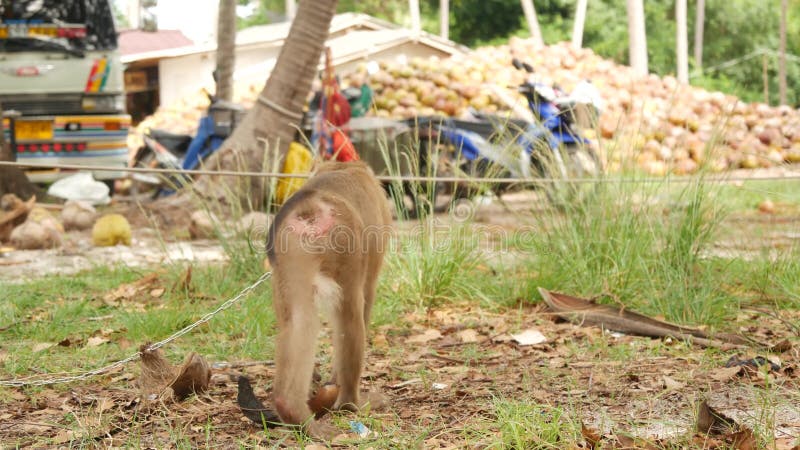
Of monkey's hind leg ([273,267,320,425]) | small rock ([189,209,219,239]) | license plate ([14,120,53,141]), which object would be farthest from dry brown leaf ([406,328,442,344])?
license plate ([14,120,53,141])

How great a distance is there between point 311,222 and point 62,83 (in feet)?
31.4

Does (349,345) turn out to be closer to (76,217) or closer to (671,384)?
(671,384)

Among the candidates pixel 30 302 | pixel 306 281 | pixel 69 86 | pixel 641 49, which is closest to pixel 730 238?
pixel 306 281

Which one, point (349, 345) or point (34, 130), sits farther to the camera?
point (34, 130)

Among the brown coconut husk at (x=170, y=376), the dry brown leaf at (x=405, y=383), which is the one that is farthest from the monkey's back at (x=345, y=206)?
the brown coconut husk at (x=170, y=376)

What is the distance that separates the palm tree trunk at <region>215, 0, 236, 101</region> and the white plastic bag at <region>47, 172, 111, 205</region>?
2428 mm

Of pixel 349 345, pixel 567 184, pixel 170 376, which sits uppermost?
pixel 567 184

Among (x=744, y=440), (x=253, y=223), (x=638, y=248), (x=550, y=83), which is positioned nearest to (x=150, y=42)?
(x=550, y=83)

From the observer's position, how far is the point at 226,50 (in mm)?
14102

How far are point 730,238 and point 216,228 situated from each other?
3853 millimetres

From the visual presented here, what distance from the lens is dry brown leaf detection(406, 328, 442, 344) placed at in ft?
18.3

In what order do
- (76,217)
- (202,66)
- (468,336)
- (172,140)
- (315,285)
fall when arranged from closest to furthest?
1. (315,285)
2. (468,336)
3. (76,217)
4. (172,140)
5. (202,66)

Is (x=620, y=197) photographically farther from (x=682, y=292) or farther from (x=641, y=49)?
(x=641, y=49)

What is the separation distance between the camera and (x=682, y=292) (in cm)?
577
